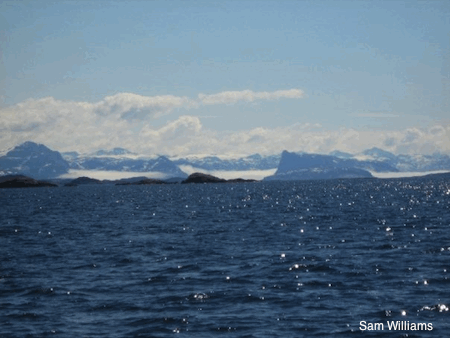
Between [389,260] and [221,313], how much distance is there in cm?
1991

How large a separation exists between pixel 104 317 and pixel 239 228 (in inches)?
1860

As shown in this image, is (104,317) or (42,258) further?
(42,258)

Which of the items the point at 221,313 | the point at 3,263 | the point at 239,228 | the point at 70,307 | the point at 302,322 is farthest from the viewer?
the point at 239,228

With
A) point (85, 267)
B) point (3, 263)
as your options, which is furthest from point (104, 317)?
point (3, 263)

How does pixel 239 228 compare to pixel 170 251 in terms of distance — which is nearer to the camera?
pixel 170 251

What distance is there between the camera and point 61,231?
81.4m

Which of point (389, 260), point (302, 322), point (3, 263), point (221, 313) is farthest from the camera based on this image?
point (3, 263)

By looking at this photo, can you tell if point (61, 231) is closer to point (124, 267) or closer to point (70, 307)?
point (124, 267)

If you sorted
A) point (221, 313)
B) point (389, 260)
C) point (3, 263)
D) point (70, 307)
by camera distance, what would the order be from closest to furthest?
point (221, 313) → point (70, 307) → point (389, 260) → point (3, 263)

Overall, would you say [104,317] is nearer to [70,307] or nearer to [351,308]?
[70,307]

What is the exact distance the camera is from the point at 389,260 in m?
48.4

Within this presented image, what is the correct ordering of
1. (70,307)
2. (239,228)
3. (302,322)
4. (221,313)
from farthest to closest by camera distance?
(239,228) < (70,307) < (221,313) < (302,322)

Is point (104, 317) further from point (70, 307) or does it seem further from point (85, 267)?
point (85, 267)

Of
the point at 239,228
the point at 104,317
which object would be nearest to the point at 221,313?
the point at 104,317
